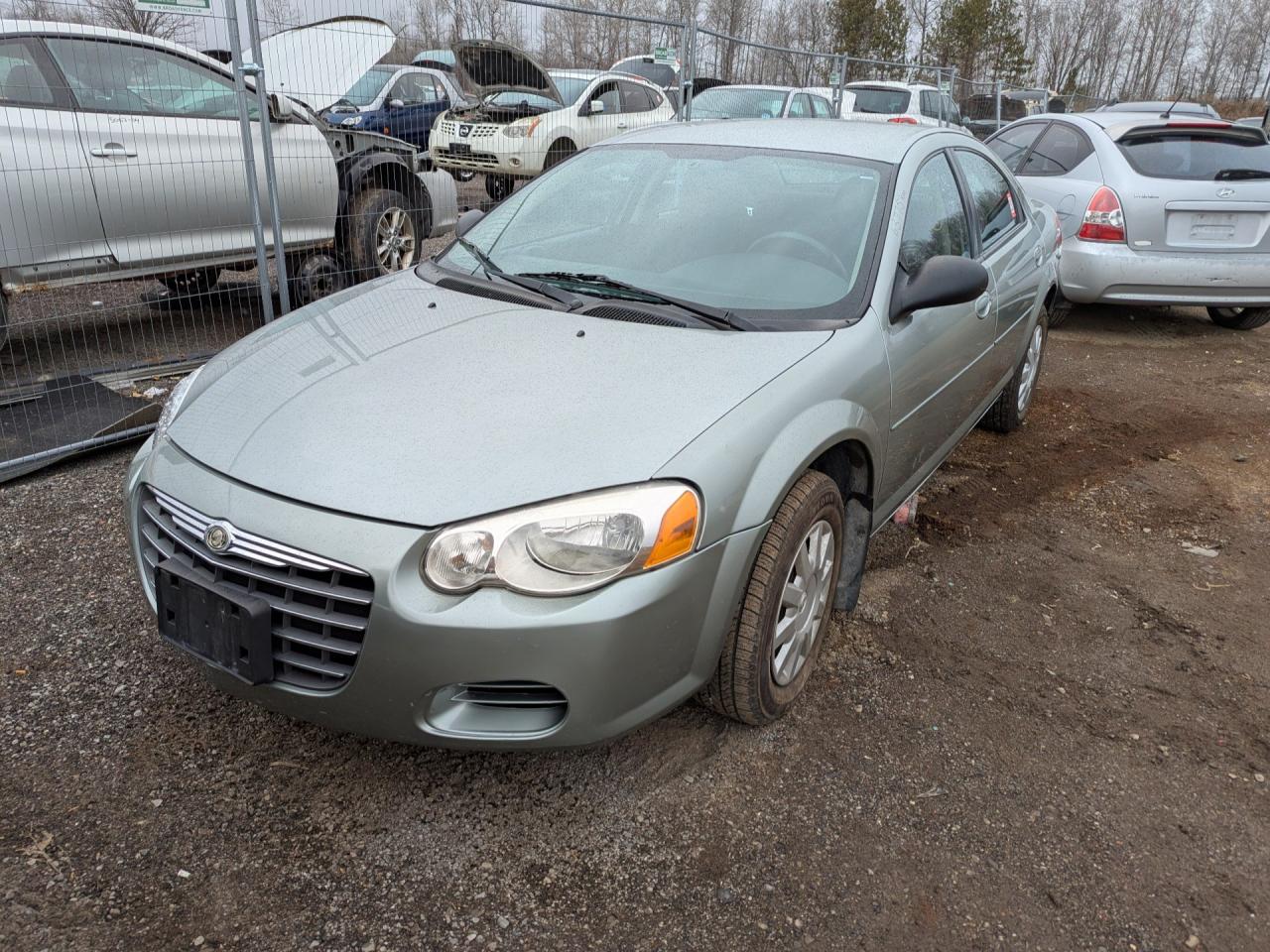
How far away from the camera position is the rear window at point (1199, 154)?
265 inches

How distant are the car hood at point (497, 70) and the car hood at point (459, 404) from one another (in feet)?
22.3

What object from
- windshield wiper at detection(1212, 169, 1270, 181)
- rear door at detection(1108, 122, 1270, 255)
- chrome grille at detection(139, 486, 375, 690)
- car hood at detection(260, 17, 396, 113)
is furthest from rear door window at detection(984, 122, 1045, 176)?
chrome grille at detection(139, 486, 375, 690)

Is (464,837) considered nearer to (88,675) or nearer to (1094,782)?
(88,675)

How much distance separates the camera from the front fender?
217 centimetres

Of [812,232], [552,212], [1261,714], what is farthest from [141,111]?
[1261,714]

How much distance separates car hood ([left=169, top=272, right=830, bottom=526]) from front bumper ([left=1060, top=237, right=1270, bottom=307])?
504cm

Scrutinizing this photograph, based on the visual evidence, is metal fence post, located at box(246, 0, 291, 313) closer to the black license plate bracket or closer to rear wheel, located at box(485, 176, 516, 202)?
the black license plate bracket

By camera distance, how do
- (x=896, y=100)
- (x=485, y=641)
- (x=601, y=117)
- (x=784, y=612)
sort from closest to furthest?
1. (x=485, y=641)
2. (x=784, y=612)
3. (x=601, y=117)
4. (x=896, y=100)

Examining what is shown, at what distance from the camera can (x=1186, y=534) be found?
413cm

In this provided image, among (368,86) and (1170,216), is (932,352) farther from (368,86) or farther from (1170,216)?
(368,86)

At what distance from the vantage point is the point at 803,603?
2.64 m

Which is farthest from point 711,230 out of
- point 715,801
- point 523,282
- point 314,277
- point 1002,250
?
point 314,277

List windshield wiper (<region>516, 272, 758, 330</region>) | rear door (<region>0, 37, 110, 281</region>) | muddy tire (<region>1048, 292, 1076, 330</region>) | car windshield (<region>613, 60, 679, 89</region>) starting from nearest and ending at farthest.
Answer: windshield wiper (<region>516, 272, 758, 330</region>) < rear door (<region>0, 37, 110, 281</region>) < muddy tire (<region>1048, 292, 1076, 330</region>) < car windshield (<region>613, 60, 679, 89</region>)

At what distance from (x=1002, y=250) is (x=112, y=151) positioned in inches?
182
